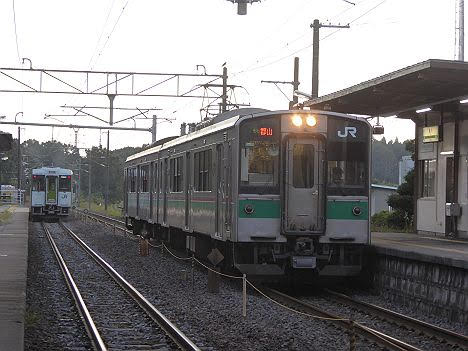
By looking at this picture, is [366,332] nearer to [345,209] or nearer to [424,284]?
[424,284]

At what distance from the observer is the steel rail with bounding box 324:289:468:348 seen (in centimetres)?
1000

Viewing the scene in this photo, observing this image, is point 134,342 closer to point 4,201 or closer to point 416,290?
Result: point 416,290

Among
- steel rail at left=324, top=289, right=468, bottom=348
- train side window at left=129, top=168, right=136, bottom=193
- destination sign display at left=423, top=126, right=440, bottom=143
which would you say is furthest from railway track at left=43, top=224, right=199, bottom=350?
train side window at left=129, top=168, right=136, bottom=193

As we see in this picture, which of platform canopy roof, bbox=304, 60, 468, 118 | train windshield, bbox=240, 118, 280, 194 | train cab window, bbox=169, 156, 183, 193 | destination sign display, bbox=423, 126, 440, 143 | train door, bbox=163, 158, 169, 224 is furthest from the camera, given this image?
train door, bbox=163, 158, 169, 224

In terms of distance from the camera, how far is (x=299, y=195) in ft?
47.5

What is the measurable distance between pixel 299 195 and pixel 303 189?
126 millimetres

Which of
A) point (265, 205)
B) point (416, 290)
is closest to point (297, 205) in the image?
point (265, 205)

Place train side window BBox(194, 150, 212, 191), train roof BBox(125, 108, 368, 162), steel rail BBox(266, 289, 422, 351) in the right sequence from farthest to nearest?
train side window BBox(194, 150, 212, 191), train roof BBox(125, 108, 368, 162), steel rail BBox(266, 289, 422, 351)

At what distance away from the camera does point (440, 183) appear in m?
20.5

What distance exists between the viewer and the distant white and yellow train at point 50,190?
4547 centimetres

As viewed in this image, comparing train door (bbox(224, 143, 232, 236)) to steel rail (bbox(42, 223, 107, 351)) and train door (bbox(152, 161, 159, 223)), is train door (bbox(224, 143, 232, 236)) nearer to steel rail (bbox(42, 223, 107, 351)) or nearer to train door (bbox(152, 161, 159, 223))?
steel rail (bbox(42, 223, 107, 351))

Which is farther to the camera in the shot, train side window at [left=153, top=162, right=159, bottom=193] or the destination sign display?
train side window at [left=153, top=162, right=159, bottom=193]

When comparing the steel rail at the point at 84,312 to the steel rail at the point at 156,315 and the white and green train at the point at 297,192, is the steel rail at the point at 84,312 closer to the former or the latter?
the steel rail at the point at 156,315

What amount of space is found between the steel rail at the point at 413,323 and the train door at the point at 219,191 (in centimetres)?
262
